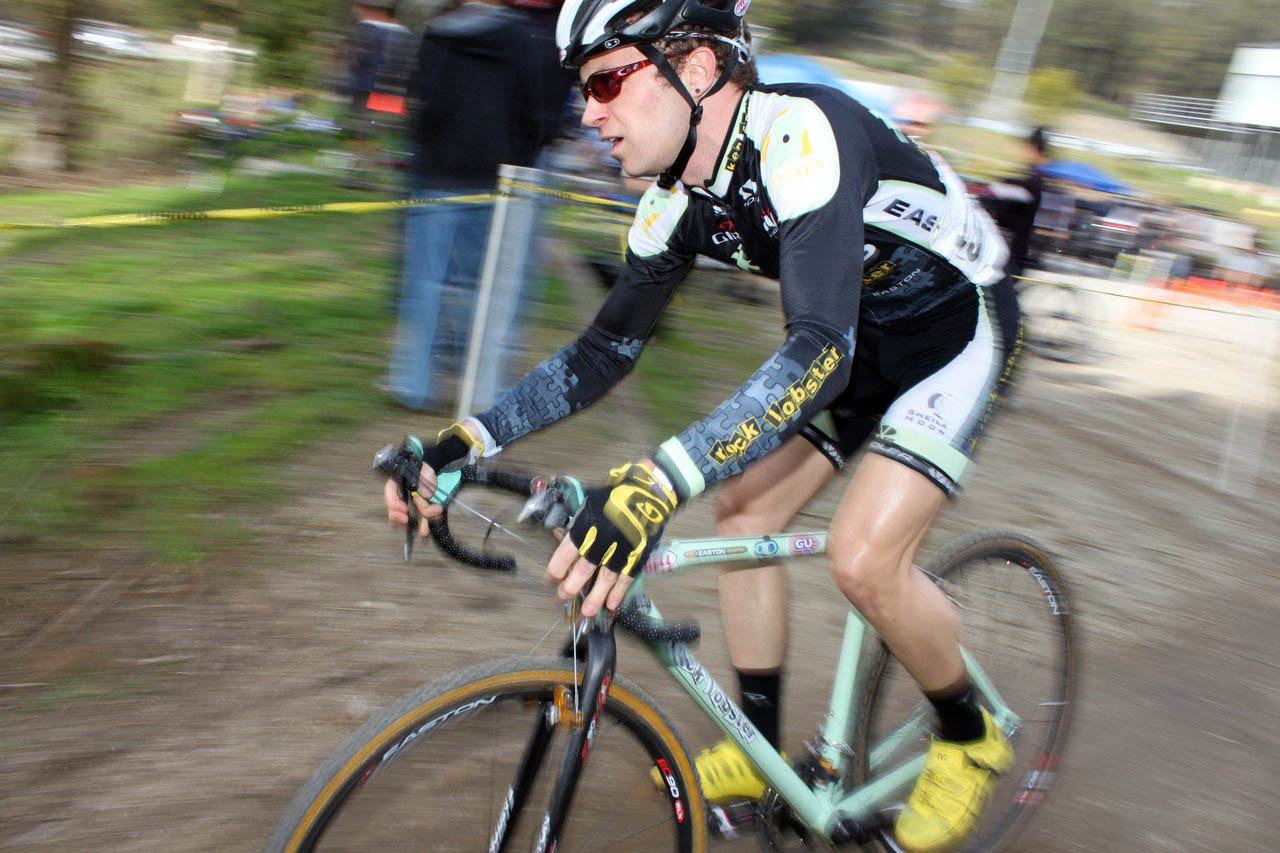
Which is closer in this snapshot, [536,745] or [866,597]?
[536,745]

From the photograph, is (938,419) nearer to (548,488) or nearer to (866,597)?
(866,597)

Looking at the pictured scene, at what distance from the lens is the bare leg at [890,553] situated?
220 centimetres

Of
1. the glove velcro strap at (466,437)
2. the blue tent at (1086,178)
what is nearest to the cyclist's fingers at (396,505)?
the glove velcro strap at (466,437)

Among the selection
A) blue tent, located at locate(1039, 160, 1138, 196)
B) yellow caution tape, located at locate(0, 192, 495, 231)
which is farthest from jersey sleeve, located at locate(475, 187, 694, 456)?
blue tent, located at locate(1039, 160, 1138, 196)

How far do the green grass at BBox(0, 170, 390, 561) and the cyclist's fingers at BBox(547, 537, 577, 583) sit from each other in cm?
250

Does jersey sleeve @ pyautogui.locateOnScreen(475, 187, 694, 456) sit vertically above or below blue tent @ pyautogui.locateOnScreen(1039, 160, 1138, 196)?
below

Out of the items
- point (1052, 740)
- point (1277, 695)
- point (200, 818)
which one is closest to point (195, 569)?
point (200, 818)

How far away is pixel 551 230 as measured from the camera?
218 inches

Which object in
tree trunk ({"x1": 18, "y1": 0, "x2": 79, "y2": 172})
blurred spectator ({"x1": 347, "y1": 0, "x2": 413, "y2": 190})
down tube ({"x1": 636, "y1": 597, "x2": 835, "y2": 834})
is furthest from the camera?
tree trunk ({"x1": 18, "y1": 0, "x2": 79, "y2": 172})

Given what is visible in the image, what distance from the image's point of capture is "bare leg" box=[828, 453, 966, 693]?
2203 millimetres

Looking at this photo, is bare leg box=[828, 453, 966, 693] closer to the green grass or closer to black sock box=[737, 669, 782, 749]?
black sock box=[737, 669, 782, 749]

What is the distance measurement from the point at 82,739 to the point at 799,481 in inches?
82.5

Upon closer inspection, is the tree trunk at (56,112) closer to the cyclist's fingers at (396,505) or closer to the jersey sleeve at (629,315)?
the jersey sleeve at (629,315)

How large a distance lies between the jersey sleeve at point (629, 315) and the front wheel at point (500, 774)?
0.72 metres
